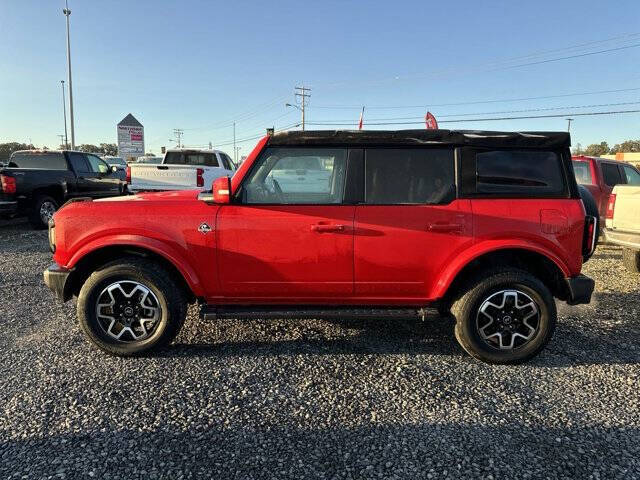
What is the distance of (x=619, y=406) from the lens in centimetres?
295

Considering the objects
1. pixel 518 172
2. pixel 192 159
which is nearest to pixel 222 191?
pixel 518 172

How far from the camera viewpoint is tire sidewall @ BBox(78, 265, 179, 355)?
347 cm

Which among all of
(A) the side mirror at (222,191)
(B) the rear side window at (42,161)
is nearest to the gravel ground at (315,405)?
(A) the side mirror at (222,191)

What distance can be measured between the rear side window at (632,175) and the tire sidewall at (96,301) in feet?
30.1

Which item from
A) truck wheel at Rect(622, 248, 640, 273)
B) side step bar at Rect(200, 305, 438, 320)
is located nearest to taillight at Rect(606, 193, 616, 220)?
truck wheel at Rect(622, 248, 640, 273)

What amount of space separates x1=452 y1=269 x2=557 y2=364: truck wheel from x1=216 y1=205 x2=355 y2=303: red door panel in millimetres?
982

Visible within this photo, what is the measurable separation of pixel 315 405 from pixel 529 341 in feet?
6.10

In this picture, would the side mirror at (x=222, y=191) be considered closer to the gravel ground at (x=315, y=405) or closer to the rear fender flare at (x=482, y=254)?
the gravel ground at (x=315, y=405)

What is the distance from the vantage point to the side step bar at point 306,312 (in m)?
3.49

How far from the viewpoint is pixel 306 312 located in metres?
3.54

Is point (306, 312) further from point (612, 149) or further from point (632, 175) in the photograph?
point (612, 149)

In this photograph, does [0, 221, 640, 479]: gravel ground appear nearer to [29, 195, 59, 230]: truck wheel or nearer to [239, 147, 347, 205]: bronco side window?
[239, 147, 347, 205]: bronco side window

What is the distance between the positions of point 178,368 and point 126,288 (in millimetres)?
787

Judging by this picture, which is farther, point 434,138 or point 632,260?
point 632,260
